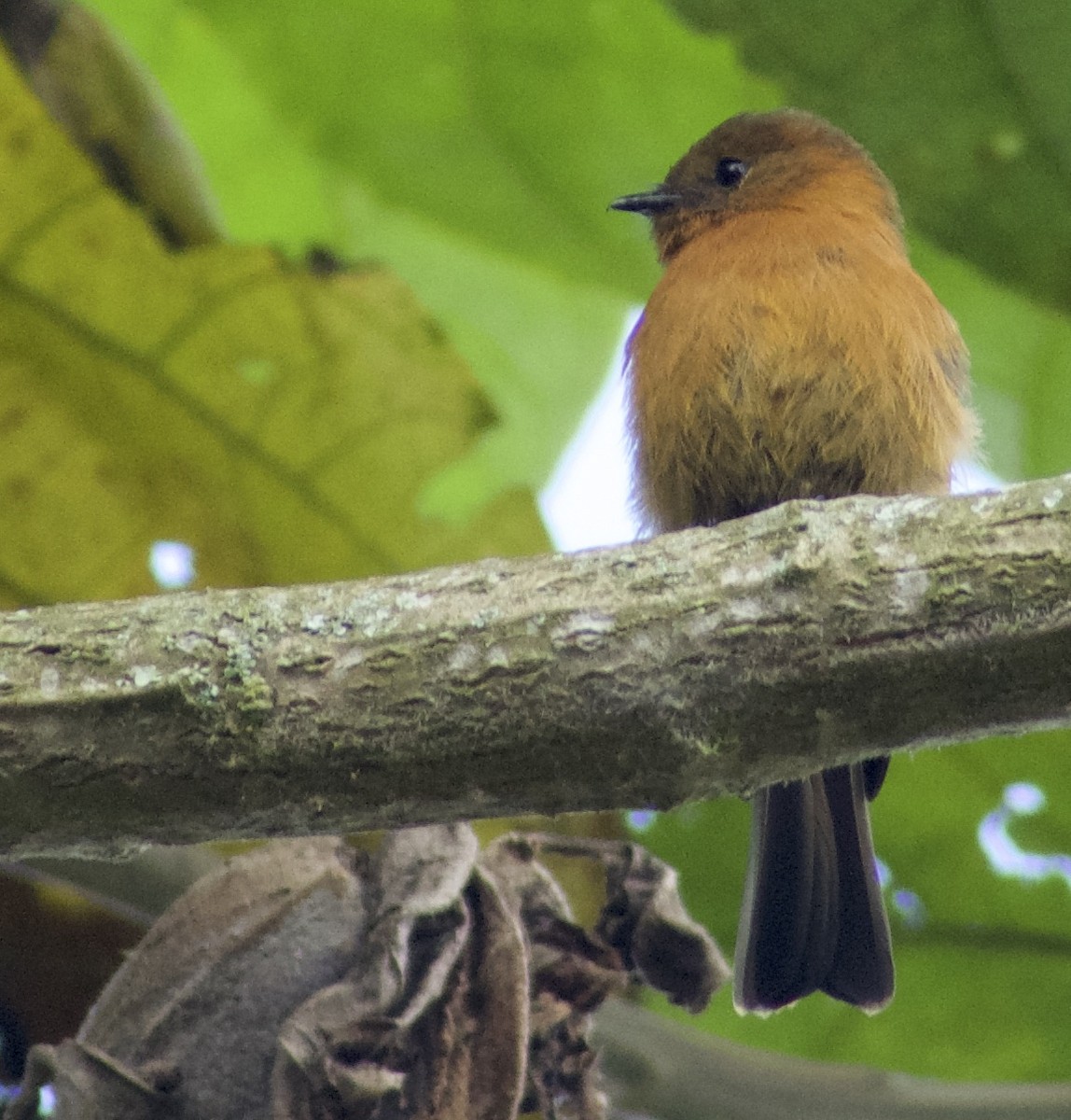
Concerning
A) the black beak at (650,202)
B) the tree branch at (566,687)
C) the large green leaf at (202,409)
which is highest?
the black beak at (650,202)

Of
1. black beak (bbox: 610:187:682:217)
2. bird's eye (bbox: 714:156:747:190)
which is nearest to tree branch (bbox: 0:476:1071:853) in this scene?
black beak (bbox: 610:187:682:217)

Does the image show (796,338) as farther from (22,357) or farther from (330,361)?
(22,357)

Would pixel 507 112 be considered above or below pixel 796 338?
above

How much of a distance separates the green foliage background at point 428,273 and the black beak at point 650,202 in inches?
1.9

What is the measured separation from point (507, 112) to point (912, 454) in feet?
3.20

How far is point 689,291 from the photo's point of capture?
3.26 m

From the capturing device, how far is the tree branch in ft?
5.85

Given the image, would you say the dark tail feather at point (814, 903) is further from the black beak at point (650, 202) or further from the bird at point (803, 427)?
the black beak at point (650, 202)

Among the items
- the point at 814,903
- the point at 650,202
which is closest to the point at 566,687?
the point at 814,903

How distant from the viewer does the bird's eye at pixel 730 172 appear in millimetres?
3637

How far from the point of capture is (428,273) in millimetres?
3357

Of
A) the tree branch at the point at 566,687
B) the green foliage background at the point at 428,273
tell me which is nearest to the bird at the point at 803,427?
the green foliage background at the point at 428,273

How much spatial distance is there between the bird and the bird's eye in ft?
0.80

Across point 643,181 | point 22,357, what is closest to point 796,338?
point 643,181
